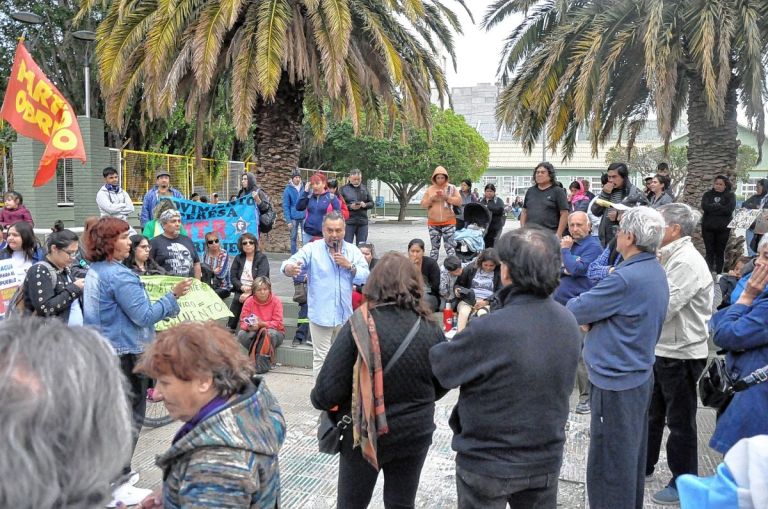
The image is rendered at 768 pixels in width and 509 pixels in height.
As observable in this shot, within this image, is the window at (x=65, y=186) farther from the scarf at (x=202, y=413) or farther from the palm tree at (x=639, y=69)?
the scarf at (x=202, y=413)

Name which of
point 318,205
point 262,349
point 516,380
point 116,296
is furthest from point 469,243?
point 516,380

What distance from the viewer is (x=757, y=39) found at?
902 centimetres

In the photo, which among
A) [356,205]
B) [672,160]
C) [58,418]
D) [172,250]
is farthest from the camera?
[672,160]

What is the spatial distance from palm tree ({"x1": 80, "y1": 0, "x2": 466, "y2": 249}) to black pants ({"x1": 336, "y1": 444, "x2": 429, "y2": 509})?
8296 millimetres

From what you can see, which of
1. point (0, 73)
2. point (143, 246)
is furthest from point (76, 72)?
point (143, 246)

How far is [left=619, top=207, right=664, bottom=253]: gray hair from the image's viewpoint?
10.7 ft

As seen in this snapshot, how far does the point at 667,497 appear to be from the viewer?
4.01 meters

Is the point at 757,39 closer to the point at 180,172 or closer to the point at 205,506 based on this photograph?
the point at 205,506

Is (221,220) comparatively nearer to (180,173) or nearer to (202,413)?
(202,413)

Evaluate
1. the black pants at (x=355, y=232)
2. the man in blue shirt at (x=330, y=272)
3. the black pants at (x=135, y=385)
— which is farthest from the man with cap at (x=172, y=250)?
the black pants at (x=355, y=232)

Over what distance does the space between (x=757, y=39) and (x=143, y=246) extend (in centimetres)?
858

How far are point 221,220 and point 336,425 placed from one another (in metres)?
6.56

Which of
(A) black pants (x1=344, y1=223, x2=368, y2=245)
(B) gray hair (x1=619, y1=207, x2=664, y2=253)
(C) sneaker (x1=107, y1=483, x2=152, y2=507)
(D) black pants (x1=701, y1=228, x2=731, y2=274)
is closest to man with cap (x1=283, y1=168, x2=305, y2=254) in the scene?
(A) black pants (x1=344, y1=223, x2=368, y2=245)

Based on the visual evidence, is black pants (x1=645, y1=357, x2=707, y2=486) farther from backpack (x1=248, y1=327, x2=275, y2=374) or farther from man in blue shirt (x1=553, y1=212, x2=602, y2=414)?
backpack (x1=248, y1=327, x2=275, y2=374)
